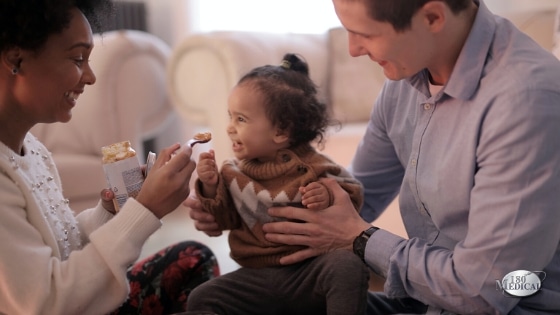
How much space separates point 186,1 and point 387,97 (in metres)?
2.44

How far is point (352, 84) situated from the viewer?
2.61 meters

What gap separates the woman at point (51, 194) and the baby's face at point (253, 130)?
17cm

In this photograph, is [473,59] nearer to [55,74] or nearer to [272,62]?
[55,74]

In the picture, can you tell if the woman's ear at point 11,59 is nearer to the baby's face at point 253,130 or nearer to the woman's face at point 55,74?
the woman's face at point 55,74

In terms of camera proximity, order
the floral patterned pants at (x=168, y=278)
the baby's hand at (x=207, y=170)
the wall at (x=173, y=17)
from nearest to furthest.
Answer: the baby's hand at (x=207, y=170) → the floral patterned pants at (x=168, y=278) → the wall at (x=173, y=17)

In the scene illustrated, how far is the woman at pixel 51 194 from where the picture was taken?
3.25ft

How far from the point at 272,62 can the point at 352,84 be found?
423 millimetres

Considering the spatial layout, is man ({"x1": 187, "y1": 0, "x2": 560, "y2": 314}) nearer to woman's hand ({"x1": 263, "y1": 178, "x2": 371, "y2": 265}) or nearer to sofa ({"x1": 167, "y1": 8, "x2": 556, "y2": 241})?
woman's hand ({"x1": 263, "y1": 178, "x2": 371, "y2": 265})

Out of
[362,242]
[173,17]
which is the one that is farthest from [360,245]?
[173,17]

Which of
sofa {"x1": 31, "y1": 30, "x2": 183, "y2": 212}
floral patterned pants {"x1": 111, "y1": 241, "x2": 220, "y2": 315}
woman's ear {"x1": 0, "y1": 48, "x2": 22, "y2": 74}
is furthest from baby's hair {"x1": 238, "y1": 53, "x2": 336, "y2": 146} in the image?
sofa {"x1": 31, "y1": 30, "x2": 183, "y2": 212}

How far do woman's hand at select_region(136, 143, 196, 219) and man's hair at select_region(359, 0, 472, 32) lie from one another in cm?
42

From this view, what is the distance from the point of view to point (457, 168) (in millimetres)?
1053

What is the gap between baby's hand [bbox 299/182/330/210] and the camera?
1.25 meters

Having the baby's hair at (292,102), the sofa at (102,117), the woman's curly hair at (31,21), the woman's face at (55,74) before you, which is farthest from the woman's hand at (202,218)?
the sofa at (102,117)
